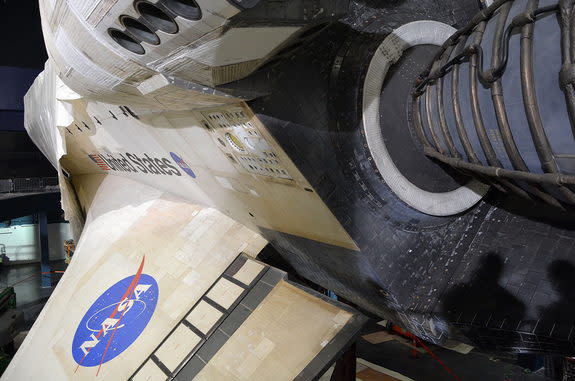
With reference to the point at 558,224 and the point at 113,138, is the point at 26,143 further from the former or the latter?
the point at 558,224

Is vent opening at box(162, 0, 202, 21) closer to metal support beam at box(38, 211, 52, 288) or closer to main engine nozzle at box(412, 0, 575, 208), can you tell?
main engine nozzle at box(412, 0, 575, 208)

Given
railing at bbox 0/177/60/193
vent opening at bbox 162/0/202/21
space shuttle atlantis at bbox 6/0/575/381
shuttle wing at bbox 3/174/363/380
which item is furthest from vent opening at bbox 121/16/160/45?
railing at bbox 0/177/60/193

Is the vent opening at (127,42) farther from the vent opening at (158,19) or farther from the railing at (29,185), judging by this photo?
the railing at (29,185)

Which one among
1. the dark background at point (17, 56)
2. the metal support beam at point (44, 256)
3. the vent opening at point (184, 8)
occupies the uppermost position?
the dark background at point (17, 56)

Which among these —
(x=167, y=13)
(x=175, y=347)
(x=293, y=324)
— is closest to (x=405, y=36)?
(x=167, y=13)

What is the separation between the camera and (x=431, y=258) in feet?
10.2

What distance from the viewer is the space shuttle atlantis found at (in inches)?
74.6

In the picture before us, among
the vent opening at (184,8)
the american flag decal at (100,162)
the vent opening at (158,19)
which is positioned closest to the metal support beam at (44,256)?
→ the american flag decal at (100,162)

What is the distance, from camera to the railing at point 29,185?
1453 cm

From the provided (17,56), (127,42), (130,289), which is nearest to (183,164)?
(130,289)

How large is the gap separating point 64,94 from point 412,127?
3.63 meters

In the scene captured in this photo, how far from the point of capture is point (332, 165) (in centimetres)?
262

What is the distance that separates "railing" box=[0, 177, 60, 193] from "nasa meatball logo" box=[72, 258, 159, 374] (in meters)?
11.6

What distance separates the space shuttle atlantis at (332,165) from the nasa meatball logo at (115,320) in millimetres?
28
